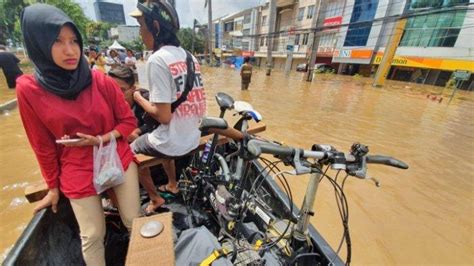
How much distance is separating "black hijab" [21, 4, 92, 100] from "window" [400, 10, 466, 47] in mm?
23034

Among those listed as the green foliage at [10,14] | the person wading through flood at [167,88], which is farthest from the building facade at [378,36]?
the green foliage at [10,14]

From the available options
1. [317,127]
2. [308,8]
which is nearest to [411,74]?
[308,8]

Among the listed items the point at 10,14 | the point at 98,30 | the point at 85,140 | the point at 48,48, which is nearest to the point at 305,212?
the point at 85,140

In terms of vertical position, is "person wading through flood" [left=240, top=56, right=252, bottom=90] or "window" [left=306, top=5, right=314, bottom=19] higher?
"window" [left=306, top=5, right=314, bottom=19]

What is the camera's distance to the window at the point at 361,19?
2425 cm

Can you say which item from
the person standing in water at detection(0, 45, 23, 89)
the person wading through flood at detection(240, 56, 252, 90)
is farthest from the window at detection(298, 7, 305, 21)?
the person standing in water at detection(0, 45, 23, 89)

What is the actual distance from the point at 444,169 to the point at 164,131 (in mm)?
5657

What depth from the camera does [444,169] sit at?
15.6ft

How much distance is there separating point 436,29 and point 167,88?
1042 inches

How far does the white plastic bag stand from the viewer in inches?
58.7

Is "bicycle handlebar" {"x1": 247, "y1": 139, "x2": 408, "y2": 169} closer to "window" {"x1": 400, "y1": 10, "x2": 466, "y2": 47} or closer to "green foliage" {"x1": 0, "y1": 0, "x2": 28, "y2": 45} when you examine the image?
"window" {"x1": 400, "y1": 10, "x2": 466, "y2": 47}

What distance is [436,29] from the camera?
1973cm

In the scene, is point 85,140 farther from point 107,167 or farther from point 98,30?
point 98,30

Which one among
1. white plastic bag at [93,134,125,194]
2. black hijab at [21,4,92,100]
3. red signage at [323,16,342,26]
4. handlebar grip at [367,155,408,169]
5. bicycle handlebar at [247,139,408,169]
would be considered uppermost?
red signage at [323,16,342,26]
